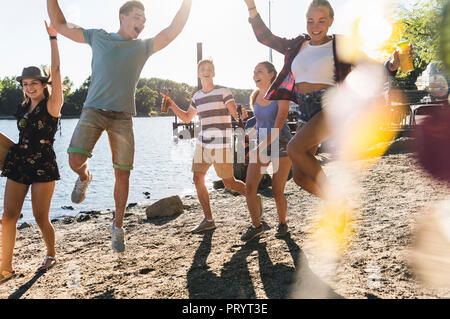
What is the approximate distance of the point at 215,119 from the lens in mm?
5051

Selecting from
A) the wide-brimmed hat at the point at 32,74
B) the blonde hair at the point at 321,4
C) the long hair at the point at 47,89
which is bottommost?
the long hair at the point at 47,89

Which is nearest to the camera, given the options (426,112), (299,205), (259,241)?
(259,241)

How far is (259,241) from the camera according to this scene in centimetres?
462

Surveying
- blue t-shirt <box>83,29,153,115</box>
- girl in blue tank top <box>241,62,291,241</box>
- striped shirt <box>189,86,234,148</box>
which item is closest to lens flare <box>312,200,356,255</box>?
girl in blue tank top <box>241,62,291,241</box>

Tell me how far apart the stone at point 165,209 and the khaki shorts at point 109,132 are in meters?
3.96

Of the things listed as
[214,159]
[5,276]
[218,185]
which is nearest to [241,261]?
[214,159]

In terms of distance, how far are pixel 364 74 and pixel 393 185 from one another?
396cm

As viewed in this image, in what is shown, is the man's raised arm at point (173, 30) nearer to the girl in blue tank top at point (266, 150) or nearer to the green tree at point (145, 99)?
the girl in blue tank top at point (266, 150)

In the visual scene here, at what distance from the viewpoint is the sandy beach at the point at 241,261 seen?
3.12 m

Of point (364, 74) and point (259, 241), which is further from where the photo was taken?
point (259, 241)

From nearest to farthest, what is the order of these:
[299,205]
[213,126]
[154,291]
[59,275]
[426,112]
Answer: [154,291]
[59,275]
[213,126]
[299,205]
[426,112]

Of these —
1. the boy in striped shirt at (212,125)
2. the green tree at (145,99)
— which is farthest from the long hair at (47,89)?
the green tree at (145,99)
